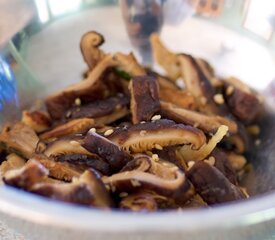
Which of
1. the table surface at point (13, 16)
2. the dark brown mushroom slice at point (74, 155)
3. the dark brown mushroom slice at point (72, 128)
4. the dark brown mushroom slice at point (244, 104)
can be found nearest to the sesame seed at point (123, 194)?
the dark brown mushroom slice at point (74, 155)

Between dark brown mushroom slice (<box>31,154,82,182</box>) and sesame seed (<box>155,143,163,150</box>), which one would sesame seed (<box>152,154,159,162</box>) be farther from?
dark brown mushroom slice (<box>31,154,82,182</box>)

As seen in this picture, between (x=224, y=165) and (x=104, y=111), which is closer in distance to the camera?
(x=224, y=165)

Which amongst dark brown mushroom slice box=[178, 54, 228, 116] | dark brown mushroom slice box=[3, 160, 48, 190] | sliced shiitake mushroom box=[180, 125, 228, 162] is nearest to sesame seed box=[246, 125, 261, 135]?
dark brown mushroom slice box=[178, 54, 228, 116]

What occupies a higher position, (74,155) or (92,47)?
(92,47)

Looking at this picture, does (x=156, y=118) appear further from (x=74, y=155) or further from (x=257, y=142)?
(x=257, y=142)

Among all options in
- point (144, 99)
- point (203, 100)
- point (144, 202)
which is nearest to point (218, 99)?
point (203, 100)

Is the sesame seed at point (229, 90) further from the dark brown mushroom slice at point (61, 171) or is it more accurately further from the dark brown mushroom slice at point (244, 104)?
the dark brown mushroom slice at point (61, 171)
